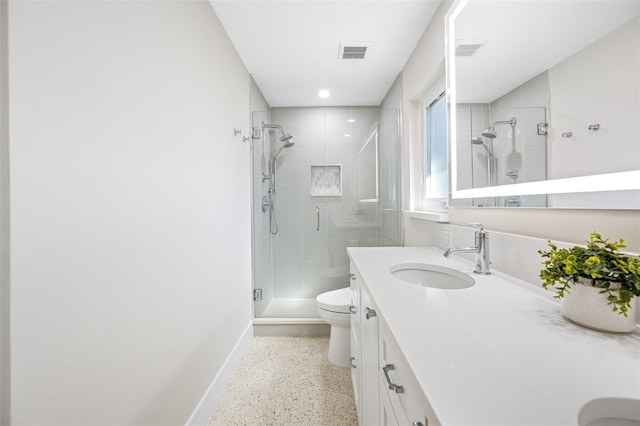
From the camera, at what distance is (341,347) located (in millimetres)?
1955

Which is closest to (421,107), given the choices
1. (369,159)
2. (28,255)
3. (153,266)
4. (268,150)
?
(369,159)

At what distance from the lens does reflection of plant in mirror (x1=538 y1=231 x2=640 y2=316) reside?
55cm

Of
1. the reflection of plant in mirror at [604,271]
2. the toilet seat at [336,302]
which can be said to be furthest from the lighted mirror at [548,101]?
the toilet seat at [336,302]

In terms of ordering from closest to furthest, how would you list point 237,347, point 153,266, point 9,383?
point 9,383 → point 153,266 → point 237,347

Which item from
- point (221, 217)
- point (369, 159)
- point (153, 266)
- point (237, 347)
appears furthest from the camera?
point (369, 159)

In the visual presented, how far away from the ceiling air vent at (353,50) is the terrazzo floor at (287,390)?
2.37m

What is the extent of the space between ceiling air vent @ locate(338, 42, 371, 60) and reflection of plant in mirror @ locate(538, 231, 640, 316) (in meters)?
1.89

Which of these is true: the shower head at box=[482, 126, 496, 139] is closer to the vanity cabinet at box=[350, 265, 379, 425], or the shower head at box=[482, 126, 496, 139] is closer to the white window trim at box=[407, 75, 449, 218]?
the white window trim at box=[407, 75, 449, 218]

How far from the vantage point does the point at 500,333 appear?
60 centimetres

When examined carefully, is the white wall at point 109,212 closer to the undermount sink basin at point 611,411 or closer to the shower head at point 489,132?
the undermount sink basin at point 611,411

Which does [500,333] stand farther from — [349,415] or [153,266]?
[349,415]

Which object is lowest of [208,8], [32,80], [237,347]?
[237,347]

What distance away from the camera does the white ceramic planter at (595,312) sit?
0.59 m

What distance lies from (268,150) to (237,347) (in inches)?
73.9
